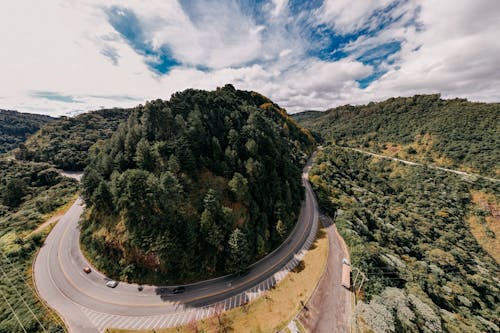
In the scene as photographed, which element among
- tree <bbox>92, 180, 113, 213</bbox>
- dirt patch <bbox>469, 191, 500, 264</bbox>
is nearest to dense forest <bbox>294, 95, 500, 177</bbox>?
dirt patch <bbox>469, 191, 500, 264</bbox>

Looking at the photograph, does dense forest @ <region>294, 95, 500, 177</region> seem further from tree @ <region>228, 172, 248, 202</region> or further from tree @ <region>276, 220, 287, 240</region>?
tree @ <region>228, 172, 248, 202</region>

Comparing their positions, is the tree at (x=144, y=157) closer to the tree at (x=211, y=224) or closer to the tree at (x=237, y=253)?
the tree at (x=211, y=224)

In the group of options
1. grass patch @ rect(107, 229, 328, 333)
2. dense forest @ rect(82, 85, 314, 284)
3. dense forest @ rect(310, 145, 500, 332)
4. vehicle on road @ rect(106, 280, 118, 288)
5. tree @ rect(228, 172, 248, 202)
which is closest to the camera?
grass patch @ rect(107, 229, 328, 333)

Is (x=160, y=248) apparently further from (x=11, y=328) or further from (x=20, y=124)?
(x=20, y=124)

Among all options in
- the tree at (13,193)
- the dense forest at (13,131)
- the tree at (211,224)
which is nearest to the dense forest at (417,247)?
the tree at (211,224)

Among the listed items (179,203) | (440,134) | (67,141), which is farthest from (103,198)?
(440,134)
